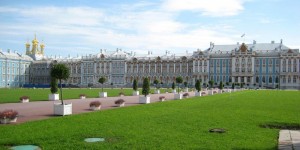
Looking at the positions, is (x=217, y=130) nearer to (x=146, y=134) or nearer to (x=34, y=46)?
(x=146, y=134)

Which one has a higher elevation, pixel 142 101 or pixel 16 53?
pixel 16 53

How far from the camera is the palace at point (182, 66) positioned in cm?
9469

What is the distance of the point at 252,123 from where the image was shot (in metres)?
15.8

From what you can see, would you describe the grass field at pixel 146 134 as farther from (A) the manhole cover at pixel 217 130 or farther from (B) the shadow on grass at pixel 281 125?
(B) the shadow on grass at pixel 281 125

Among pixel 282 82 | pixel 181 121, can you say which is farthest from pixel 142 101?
pixel 282 82

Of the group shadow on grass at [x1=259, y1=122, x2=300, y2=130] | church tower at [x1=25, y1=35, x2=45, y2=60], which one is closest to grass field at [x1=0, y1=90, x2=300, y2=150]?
shadow on grass at [x1=259, y1=122, x2=300, y2=130]

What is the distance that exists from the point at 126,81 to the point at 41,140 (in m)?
103

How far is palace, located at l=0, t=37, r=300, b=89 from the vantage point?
9469cm

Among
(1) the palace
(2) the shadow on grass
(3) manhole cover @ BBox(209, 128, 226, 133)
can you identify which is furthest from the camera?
(1) the palace

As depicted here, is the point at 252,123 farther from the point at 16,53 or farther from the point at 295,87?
the point at 16,53

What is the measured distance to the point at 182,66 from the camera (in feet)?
355

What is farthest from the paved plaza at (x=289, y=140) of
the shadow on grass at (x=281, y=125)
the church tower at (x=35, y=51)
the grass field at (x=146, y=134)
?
the church tower at (x=35, y=51)

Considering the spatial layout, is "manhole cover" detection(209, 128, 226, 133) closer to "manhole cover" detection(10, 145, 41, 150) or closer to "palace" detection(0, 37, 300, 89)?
"manhole cover" detection(10, 145, 41, 150)

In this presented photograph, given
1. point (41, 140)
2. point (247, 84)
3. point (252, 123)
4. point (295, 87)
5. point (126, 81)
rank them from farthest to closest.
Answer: point (126, 81) → point (247, 84) → point (295, 87) → point (252, 123) → point (41, 140)
